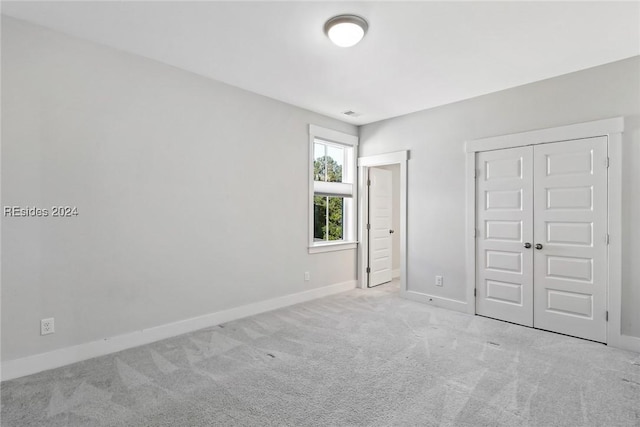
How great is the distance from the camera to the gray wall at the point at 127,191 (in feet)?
8.30

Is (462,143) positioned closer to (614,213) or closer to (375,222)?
(614,213)

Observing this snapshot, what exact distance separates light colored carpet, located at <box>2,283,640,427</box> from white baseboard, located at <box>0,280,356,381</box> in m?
0.09

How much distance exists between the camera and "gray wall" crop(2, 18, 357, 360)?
99.7 inches

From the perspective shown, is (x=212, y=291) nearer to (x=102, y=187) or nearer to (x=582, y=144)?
(x=102, y=187)

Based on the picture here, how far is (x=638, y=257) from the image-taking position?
118 inches

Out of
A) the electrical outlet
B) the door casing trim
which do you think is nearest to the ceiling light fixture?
the door casing trim

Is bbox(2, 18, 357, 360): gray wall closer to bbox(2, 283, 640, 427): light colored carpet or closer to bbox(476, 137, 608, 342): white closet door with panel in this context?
bbox(2, 283, 640, 427): light colored carpet

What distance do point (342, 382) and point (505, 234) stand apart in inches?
106

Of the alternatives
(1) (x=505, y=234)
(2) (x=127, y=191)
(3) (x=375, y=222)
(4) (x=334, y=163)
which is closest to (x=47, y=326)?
(2) (x=127, y=191)

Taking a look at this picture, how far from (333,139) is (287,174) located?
3.60ft

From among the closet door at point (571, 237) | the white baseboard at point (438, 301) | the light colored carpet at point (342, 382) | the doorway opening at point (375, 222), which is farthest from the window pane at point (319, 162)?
the closet door at point (571, 237)

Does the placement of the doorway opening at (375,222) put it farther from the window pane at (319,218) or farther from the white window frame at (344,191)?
the window pane at (319,218)

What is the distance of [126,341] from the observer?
3.00 meters

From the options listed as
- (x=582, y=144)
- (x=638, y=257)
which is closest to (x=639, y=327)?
(x=638, y=257)
